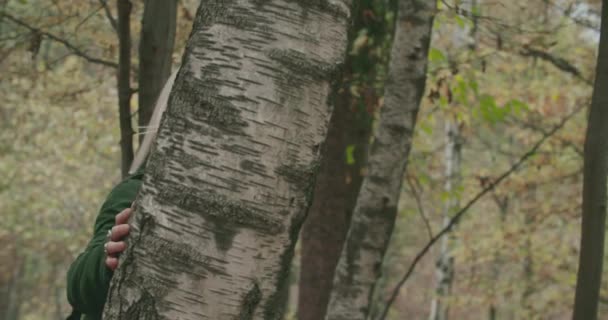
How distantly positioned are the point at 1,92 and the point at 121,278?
12.1 meters

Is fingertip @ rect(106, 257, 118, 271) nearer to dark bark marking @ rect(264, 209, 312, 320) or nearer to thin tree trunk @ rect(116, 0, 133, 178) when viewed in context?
dark bark marking @ rect(264, 209, 312, 320)

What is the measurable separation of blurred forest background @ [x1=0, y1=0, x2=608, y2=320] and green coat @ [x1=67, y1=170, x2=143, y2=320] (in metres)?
1.78

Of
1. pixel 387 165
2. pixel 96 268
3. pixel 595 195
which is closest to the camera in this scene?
pixel 96 268

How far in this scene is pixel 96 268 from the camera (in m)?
1.58

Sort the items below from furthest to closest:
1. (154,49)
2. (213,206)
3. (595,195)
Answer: (154,49) < (595,195) < (213,206)

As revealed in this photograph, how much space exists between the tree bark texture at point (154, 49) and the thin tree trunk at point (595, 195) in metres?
1.87

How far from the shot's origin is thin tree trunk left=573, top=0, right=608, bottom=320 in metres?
1.76

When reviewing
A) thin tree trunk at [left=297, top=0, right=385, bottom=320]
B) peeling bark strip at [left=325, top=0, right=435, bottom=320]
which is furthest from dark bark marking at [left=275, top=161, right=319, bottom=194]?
thin tree trunk at [left=297, top=0, right=385, bottom=320]

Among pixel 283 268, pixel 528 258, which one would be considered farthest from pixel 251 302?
pixel 528 258

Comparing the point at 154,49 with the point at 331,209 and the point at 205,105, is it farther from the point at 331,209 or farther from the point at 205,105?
the point at 331,209

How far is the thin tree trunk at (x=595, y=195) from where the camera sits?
5.79 ft

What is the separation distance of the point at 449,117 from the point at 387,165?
2786mm

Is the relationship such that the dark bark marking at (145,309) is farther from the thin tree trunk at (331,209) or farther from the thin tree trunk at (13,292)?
the thin tree trunk at (13,292)

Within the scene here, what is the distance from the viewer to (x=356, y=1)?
1.41 metres
